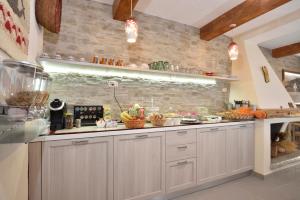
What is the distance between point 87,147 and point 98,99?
916mm

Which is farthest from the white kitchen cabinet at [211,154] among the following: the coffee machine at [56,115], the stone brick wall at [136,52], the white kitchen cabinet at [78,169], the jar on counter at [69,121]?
the coffee machine at [56,115]

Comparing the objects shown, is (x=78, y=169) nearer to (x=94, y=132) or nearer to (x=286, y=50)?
(x=94, y=132)

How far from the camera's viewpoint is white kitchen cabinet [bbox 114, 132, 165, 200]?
1927 mm

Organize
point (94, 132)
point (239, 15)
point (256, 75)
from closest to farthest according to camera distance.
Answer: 1. point (94, 132)
2. point (239, 15)
3. point (256, 75)

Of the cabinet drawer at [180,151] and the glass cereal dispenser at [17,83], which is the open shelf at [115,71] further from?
the glass cereal dispenser at [17,83]

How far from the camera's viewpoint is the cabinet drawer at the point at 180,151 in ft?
7.35

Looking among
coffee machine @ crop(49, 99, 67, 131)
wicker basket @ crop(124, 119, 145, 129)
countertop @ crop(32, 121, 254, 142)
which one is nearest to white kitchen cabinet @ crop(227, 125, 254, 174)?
countertop @ crop(32, 121, 254, 142)

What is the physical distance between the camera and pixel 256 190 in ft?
8.39

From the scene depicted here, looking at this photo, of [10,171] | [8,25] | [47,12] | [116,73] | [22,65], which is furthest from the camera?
[116,73]

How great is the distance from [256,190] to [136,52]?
9.05ft

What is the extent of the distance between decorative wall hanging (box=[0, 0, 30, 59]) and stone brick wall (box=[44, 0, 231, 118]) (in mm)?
1252

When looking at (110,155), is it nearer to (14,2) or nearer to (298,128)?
(14,2)

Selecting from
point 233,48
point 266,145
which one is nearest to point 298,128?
point 266,145

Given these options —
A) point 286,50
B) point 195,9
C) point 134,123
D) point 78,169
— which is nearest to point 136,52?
point 195,9
